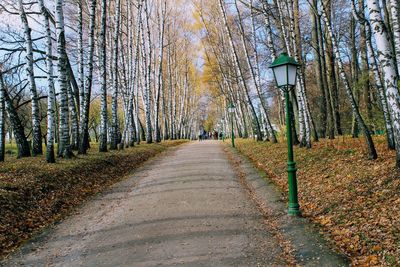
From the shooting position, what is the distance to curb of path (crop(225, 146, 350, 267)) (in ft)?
15.7

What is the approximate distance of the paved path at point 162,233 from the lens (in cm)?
508

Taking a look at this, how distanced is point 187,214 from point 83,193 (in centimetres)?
361

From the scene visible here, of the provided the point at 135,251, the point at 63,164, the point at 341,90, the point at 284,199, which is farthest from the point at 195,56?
the point at 135,251

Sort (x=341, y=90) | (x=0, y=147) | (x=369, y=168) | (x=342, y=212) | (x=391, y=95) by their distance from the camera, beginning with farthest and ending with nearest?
(x=341, y=90) < (x=0, y=147) < (x=369, y=168) < (x=391, y=95) < (x=342, y=212)

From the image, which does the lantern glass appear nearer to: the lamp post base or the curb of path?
the lamp post base

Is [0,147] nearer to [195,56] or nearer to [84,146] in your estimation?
[84,146]

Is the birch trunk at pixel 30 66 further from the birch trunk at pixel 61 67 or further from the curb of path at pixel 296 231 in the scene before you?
the curb of path at pixel 296 231

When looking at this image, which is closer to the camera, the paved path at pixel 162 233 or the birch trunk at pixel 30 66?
the paved path at pixel 162 233

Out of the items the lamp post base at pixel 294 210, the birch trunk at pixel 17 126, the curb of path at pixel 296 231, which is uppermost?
the birch trunk at pixel 17 126

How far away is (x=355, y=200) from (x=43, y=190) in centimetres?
665

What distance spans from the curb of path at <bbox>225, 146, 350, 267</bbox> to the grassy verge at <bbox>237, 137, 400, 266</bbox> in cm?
19

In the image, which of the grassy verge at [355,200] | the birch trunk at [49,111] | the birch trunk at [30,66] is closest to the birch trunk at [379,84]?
the grassy verge at [355,200]

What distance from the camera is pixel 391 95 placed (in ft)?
23.0

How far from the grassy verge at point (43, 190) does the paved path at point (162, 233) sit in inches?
17.0
